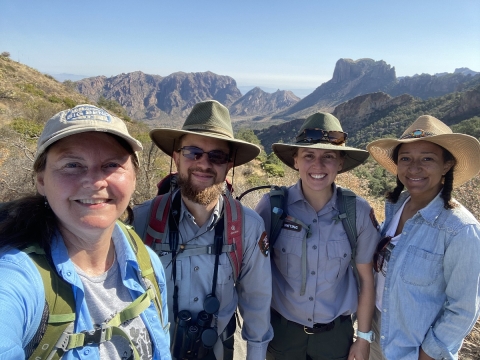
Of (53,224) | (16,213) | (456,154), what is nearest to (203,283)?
(53,224)

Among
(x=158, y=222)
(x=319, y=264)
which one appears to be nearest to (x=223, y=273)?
(x=158, y=222)

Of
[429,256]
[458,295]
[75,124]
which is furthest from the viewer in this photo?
[429,256]

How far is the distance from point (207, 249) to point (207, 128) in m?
0.77

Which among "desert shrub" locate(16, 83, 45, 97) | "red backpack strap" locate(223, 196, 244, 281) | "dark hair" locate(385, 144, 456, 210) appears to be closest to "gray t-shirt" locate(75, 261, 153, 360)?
"red backpack strap" locate(223, 196, 244, 281)

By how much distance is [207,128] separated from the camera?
1.88 metres

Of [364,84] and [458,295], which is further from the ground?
[364,84]

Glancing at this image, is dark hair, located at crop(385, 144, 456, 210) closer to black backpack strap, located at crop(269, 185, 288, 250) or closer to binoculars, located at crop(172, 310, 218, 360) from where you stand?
black backpack strap, located at crop(269, 185, 288, 250)

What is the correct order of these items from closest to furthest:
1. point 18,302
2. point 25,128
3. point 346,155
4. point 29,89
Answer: point 18,302 → point 346,155 → point 25,128 → point 29,89

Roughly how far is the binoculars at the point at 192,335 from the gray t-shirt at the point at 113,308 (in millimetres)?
446

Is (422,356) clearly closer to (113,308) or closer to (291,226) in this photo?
(291,226)

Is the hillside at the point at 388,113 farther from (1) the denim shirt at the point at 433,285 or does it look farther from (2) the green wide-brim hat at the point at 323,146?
(1) the denim shirt at the point at 433,285

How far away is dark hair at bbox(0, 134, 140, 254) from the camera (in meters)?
1.00

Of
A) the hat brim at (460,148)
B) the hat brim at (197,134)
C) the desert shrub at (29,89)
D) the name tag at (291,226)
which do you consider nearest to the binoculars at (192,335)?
the name tag at (291,226)

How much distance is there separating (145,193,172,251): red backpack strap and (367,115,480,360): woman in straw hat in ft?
5.08
